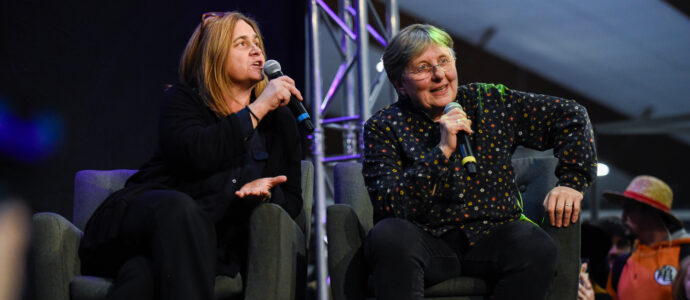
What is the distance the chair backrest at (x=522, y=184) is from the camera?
191 cm

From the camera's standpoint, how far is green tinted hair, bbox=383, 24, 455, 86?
5.80 feet

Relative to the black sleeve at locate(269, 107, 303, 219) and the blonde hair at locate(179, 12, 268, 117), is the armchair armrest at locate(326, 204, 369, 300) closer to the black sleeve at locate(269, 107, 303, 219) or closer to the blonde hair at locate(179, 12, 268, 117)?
the black sleeve at locate(269, 107, 303, 219)

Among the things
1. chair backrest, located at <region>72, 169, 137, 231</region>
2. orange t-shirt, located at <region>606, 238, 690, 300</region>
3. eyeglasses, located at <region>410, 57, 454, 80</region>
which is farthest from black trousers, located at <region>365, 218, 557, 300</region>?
orange t-shirt, located at <region>606, 238, 690, 300</region>

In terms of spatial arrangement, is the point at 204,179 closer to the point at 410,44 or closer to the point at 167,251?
the point at 167,251

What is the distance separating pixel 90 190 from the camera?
213cm

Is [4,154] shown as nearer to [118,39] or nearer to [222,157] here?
[118,39]

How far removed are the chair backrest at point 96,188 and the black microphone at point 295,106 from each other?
1.04 feet

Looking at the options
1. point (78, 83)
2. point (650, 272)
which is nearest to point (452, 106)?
point (650, 272)

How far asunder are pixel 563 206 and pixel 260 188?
31.0 inches

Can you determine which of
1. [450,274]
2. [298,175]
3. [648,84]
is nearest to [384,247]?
[450,274]

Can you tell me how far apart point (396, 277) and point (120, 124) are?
180 cm

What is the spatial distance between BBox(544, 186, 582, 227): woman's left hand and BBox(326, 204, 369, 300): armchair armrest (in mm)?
509

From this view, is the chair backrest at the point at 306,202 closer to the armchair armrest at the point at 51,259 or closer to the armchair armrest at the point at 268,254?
the armchair armrest at the point at 268,254

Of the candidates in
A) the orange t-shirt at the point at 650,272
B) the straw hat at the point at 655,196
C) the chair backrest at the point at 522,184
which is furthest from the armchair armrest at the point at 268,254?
the straw hat at the point at 655,196
